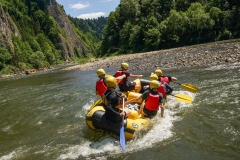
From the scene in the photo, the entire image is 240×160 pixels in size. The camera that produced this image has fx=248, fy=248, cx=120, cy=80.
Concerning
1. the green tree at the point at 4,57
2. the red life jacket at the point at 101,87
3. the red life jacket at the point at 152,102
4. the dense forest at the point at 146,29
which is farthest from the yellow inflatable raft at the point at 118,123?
the green tree at the point at 4,57

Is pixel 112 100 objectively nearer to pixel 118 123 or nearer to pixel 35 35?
pixel 118 123

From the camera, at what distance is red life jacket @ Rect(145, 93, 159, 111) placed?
25.0 ft

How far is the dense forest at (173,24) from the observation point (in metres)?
41.8

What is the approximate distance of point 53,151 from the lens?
670 cm

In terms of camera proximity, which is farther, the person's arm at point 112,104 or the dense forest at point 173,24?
the dense forest at point 173,24

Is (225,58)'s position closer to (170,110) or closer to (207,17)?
(170,110)

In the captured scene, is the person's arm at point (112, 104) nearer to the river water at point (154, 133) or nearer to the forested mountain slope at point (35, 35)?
the river water at point (154, 133)

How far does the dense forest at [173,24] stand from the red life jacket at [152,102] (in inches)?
1370

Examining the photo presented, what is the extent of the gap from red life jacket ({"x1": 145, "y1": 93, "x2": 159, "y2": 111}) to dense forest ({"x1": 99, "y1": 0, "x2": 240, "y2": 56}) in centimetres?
3479

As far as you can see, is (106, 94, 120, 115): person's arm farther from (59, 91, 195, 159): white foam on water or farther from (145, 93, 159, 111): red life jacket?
(145, 93, 159, 111): red life jacket

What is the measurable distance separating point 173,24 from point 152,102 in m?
41.7

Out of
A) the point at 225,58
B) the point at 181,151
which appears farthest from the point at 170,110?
the point at 225,58

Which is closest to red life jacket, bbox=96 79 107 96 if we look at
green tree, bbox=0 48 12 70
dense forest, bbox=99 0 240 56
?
dense forest, bbox=99 0 240 56

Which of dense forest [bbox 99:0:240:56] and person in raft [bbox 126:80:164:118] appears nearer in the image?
person in raft [bbox 126:80:164:118]
